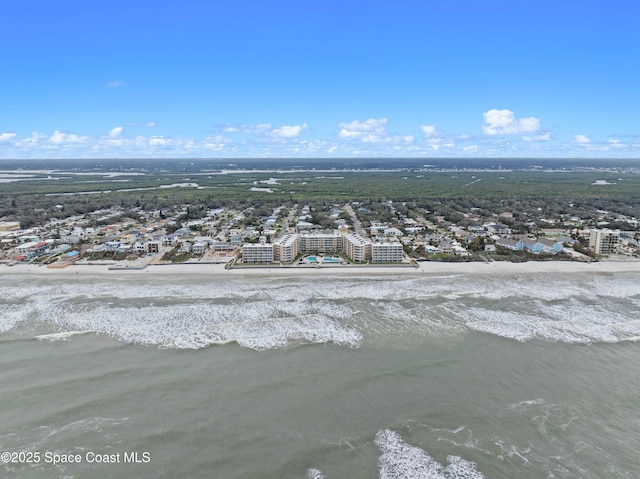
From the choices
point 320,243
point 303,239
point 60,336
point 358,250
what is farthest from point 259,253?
point 60,336

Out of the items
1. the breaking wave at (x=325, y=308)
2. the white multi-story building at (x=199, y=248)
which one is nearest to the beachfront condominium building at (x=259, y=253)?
the breaking wave at (x=325, y=308)

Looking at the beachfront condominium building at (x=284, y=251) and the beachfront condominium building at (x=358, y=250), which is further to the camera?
the beachfront condominium building at (x=358, y=250)

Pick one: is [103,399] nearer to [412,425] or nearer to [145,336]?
[145,336]

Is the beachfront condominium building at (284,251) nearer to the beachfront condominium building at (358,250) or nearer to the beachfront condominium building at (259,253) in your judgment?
the beachfront condominium building at (259,253)

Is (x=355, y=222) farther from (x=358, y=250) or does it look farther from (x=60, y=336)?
(x=60, y=336)

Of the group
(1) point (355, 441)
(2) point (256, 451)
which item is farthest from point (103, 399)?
(1) point (355, 441)

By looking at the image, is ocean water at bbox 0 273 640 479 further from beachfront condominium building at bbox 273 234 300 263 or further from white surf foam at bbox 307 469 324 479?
beachfront condominium building at bbox 273 234 300 263

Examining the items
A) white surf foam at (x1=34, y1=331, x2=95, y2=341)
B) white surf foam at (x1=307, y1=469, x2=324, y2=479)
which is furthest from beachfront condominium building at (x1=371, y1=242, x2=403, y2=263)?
white surf foam at (x1=307, y1=469, x2=324, y2=479)
